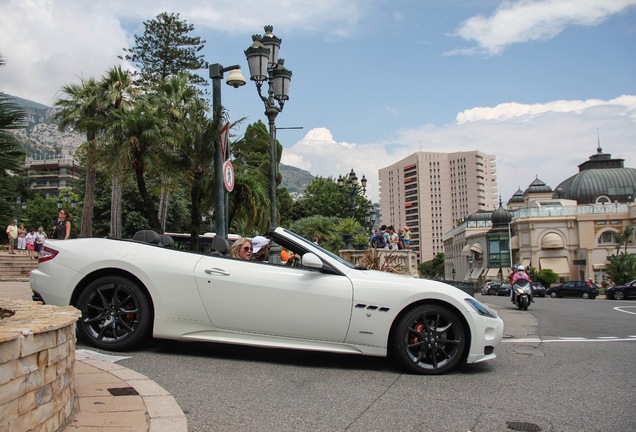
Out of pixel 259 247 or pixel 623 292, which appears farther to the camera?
pixel 623 292

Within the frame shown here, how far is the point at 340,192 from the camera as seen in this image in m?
77.1

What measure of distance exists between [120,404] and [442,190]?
595ft

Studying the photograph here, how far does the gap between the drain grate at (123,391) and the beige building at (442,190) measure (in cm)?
17665

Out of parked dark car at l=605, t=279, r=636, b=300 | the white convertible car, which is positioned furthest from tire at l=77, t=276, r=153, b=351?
parked dark car at l=605, t=279, r=636, b=300

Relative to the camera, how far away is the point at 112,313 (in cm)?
550

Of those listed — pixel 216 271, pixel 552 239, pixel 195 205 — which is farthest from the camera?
pixel 552 239

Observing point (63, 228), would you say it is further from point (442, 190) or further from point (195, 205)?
point (442, 190)

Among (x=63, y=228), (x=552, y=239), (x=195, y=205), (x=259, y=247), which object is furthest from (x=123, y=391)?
(x=552, y=239)

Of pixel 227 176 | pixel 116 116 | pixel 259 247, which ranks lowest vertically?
pixel 259 247

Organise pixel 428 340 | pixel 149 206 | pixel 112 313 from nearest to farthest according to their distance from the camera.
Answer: pixel 428 340 → pixel 112 313 → pixel 149 206

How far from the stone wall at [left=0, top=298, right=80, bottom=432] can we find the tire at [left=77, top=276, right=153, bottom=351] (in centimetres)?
204

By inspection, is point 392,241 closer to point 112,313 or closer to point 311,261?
point 311,261

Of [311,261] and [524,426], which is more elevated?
[311,261]

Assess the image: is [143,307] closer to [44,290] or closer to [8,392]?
[44,290]
